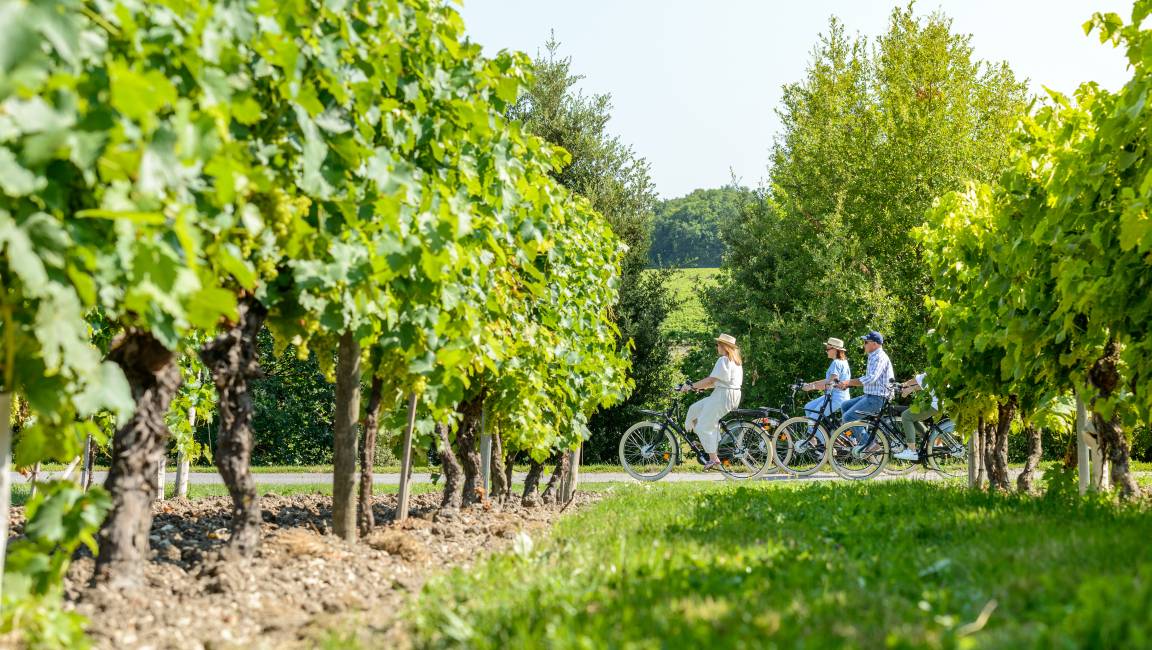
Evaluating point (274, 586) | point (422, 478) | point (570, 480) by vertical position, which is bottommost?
point (422, 478)

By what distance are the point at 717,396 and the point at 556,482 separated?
3.29 m

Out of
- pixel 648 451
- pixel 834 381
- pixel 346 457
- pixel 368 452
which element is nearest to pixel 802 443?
pixel 834 381

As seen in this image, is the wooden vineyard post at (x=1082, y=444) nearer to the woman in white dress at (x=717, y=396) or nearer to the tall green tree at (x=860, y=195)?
the woman in white dress at (x=717, y=396)

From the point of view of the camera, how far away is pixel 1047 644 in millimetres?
2244

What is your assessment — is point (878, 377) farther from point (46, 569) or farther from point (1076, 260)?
point (46, 569)

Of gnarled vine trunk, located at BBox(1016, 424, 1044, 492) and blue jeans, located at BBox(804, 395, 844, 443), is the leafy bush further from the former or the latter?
blue jeans, located at BBox(804, 395, 844, 443)

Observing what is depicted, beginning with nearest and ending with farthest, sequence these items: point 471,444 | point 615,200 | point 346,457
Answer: point 346,457 < point 471,444 < point 615,200

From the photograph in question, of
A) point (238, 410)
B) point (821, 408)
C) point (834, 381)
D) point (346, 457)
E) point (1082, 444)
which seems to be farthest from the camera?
point (821, 408)

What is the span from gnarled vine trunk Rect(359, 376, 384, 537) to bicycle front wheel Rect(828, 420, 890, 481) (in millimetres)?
8044

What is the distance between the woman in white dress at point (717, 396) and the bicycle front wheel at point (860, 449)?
4.61 ft

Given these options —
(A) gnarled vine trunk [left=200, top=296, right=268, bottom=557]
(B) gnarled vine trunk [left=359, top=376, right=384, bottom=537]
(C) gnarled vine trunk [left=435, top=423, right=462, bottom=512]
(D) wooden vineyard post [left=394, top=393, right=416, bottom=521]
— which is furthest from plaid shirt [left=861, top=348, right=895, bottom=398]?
(A) gnarled vine trunk [left=200, top=296, right=268, bottom=557]

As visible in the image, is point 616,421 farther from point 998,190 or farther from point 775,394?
point 998,190

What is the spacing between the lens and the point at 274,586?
3758mm

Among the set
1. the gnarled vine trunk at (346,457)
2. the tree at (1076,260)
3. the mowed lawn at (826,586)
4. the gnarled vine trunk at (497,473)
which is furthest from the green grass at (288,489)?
the tree at (1076,260)
